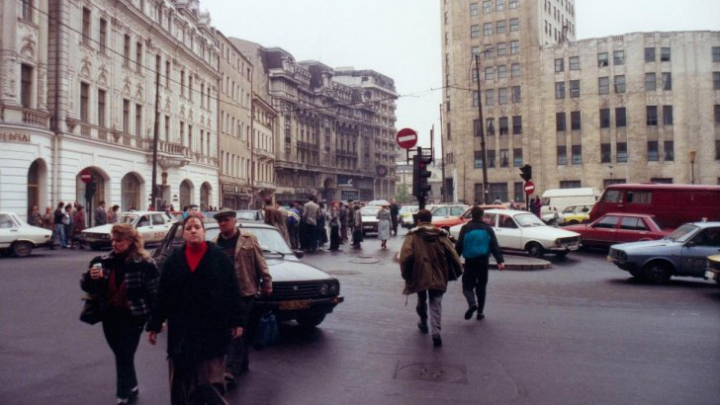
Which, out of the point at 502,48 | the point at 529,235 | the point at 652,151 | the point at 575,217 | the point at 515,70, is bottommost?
the point at 529,235

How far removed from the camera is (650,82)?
6500 cm

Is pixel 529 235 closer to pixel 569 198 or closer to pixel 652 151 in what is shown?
pixel 569 198

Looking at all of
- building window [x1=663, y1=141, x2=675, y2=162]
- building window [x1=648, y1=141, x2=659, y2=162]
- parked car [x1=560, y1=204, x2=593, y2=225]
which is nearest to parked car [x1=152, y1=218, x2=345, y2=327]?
parked car [x1=560, y1=204, x2=593, y2=225]

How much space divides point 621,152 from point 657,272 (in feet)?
185

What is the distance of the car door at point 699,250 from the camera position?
1342cm

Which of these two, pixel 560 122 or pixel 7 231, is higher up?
pixel 560 122

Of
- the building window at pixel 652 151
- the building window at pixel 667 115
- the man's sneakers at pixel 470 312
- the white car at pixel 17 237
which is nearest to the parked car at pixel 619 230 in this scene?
the man's sneakers at pixel 470 312

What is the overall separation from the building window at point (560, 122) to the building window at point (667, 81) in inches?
434

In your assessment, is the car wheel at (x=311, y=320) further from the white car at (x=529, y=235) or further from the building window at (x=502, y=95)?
the building window at (x=502, y=95)

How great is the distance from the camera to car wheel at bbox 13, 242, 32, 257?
20375 mm

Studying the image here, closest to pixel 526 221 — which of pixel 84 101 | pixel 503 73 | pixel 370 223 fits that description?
pixel 370 223

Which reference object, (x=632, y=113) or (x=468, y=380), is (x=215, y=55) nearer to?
(x=632, y=113)

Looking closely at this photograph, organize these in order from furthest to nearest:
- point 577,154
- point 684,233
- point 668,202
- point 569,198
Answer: point 577,154, point 569,198, point 668,202, point 684,233

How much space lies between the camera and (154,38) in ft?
132
